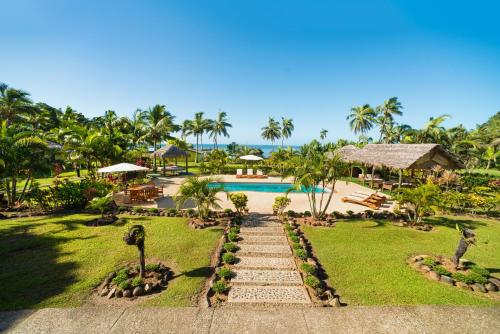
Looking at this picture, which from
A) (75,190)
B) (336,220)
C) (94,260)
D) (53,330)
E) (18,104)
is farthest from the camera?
(18,104)

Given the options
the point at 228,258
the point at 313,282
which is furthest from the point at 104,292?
the point at 313,282

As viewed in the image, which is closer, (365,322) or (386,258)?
(365,322)

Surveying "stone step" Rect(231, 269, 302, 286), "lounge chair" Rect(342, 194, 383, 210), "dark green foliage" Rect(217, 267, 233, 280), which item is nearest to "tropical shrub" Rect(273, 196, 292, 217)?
"stone step" Rect(231, 269, 302, 286)

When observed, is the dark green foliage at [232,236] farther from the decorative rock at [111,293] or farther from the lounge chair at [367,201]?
the lounge chair at [367,201]

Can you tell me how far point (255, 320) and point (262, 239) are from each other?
4354 mm

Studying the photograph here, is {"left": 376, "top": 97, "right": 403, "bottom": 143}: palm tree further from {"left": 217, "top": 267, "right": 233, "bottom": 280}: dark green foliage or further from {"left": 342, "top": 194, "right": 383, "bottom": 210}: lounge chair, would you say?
{"left": 217, "top": 267, "right": 233, "bottom": 280}: dark green foliage

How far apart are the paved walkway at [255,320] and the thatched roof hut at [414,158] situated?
47.7ft

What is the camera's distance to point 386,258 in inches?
313

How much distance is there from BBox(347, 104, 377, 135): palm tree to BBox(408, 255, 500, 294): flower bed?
36.7 meters

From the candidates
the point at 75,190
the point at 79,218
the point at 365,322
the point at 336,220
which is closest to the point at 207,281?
the point at 365,322

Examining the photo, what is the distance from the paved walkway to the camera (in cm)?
472

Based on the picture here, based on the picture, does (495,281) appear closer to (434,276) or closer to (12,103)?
(434,276)

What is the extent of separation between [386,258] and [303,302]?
4.05 meters

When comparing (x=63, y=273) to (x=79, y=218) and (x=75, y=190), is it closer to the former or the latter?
(x=79, y=218)
